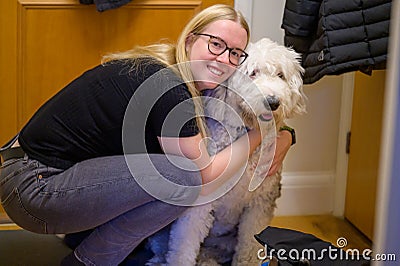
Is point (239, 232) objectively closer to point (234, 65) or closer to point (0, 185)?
point (234, 65)

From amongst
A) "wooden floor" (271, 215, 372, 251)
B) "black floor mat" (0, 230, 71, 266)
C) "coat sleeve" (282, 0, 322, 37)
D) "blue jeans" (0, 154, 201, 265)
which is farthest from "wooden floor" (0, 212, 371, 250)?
"coat sleeve" (282, 0, 322, 37)

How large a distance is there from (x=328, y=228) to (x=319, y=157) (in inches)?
12.1

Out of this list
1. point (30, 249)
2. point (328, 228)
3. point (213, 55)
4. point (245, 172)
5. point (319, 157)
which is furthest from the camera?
point (319, 157)

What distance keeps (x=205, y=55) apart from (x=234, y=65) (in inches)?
3.8

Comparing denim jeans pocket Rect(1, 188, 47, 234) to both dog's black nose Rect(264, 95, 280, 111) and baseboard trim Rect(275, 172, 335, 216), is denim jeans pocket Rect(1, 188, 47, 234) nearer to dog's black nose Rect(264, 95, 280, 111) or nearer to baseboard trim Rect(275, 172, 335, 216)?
dog's black nose Rect(264, 95, 280, 111)

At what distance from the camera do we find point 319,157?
2613 millimetres

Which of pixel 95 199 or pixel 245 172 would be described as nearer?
pixel 95 199

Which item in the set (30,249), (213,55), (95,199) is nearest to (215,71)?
(213,55)

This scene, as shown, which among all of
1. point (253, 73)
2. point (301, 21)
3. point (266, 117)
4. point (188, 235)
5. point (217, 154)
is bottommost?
point (188, 235)

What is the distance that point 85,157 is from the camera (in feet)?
5.59

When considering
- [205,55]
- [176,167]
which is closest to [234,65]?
[205,55]

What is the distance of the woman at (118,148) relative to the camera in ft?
5.35

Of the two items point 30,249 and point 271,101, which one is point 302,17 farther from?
point 30,249

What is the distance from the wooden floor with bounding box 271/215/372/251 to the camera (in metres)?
2.37
